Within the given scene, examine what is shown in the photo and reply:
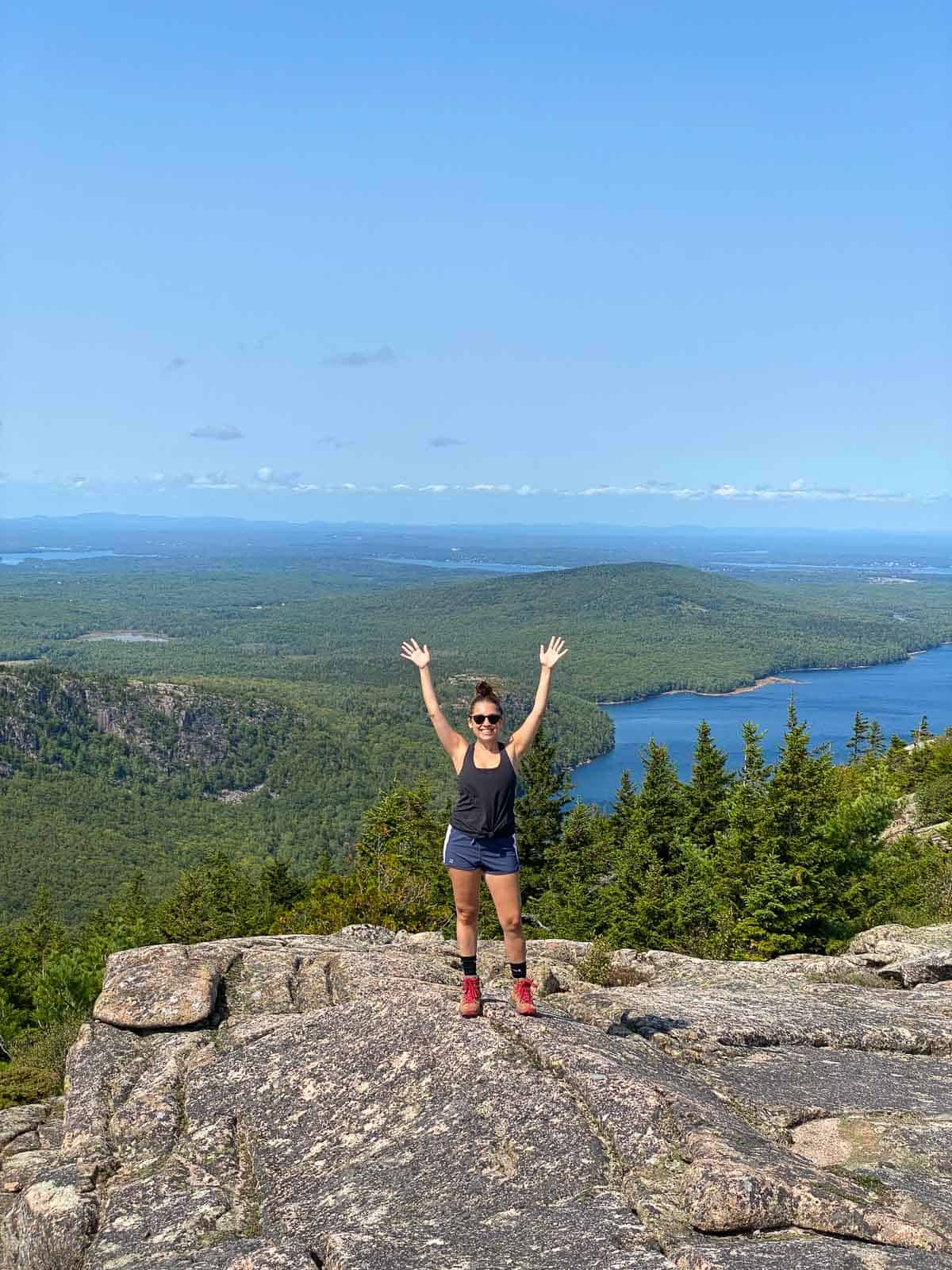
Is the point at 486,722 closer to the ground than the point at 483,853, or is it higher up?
higher up

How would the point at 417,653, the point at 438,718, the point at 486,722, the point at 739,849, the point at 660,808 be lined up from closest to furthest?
the point at 486,722 → the point at 438,718 → the point at 417,653 → the point at 739,849 → the point at 660,808

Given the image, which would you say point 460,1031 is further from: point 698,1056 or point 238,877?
point 238,877

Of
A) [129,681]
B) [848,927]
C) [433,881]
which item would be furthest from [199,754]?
[848,927]

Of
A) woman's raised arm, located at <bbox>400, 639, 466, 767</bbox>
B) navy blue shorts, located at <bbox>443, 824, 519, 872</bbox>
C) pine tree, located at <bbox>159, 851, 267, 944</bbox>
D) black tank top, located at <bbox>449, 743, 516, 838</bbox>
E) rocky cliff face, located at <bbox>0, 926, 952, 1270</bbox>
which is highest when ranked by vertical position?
woman's raised arm, located at <bbox>400, 639, 466, 767</bbox>

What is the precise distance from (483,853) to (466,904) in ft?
2.24

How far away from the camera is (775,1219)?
659 centimetres

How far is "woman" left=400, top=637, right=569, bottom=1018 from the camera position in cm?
911

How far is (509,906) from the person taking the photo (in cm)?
951

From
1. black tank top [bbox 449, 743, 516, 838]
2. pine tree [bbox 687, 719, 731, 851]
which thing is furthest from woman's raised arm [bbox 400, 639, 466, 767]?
pine tree [bbox 687, 719, 731, 851]

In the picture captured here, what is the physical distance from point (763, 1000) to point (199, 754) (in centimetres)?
17869

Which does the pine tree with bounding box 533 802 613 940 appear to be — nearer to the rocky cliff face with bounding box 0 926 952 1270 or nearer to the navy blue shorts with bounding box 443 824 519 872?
the rocky cliff face with bounding box 0 926 952 1270

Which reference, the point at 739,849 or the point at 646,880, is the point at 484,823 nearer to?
the point at 739,849

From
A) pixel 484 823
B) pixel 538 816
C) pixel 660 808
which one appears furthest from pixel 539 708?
pixel 538 816

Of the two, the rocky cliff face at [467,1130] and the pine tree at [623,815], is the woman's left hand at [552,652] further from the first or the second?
the pine tree at [623,815]
